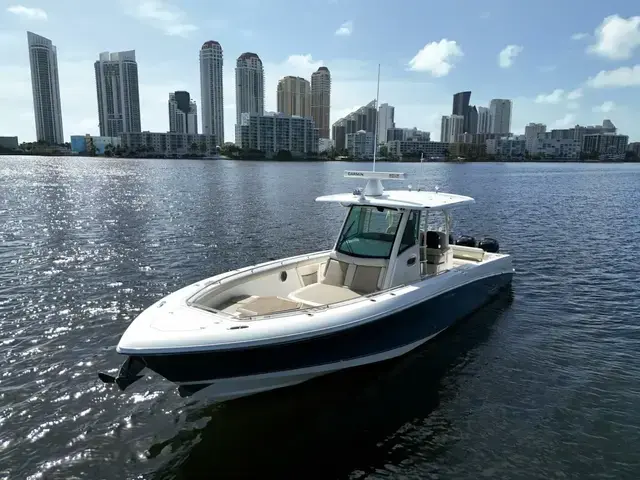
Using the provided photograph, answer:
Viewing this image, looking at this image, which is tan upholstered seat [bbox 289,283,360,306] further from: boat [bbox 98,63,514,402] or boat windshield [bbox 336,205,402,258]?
boat windshield [bbox 336,205,402,258]

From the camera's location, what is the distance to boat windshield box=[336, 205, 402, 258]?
1027cm

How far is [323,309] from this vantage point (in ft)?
26.9

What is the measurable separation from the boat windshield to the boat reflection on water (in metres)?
2.53

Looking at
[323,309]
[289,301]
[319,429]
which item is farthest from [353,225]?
[319,429]

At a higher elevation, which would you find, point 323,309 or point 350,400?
point 323,309

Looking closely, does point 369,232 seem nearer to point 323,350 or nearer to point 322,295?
point 322,295

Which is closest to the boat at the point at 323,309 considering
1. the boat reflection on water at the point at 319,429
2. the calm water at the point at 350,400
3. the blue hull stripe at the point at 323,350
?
the blue hull stripe at the point at 323,350

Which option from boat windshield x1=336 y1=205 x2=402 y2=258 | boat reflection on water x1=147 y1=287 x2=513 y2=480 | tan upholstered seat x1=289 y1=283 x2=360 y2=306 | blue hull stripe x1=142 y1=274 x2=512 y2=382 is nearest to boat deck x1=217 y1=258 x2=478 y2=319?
tan upholstered seat x1=289 y1=283 x2=360 y2=306

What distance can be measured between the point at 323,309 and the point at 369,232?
9.98 feet

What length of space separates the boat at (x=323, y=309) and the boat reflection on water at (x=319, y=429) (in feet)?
1.97

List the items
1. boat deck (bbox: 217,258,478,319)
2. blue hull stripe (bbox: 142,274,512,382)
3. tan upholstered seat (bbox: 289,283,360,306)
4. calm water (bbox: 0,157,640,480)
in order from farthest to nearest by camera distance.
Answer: tan upholstered seat (bbox: 289,283,360,306), boat deck (bbox: 217,258,478,319), calm water (bbox: 0,157,640,480), blue hull stripe (bbox: 142,274,512,382)

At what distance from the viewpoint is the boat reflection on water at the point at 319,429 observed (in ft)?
22.6

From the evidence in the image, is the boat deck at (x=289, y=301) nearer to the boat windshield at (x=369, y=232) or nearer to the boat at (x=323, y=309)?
the boat at (x=323, y=309)

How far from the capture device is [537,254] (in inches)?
813
